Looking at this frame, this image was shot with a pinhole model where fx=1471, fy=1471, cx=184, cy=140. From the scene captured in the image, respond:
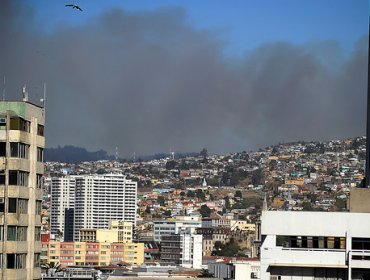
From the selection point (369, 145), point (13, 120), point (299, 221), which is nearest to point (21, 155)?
point (13, 120)

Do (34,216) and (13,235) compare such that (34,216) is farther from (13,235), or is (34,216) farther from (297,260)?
(297,260)

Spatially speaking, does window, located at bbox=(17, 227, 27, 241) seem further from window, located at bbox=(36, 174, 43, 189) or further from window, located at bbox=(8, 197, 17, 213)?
window, located at bbox=(36, 174, 43, 189)

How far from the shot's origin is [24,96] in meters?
29.6

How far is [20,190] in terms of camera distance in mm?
27641

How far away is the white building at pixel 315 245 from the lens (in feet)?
81.9

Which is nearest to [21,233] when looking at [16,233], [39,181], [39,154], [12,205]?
[16,233]

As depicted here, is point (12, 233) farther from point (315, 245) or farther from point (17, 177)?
point (315, 245)

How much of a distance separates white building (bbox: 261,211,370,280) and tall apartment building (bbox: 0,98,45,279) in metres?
5.02

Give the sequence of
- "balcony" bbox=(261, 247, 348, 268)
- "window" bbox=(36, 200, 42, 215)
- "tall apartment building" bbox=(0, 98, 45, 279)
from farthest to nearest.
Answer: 1. "window" bbox=(36, 200, 42, 215)
2. "tall apartment building" bbox=(0, 98, 45, 279)
3. "balcony" bbox=(261, 247, 348, 268)

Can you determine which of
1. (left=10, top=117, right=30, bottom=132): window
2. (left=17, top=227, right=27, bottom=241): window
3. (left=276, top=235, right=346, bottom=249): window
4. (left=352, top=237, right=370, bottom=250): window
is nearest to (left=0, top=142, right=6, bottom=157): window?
(left=10, top=117, right=30, bottom=132): window

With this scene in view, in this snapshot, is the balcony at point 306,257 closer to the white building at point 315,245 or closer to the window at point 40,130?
the white building at point 315,245

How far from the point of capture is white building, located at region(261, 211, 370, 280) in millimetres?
24969

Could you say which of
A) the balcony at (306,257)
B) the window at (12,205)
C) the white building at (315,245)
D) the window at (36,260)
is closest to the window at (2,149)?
the window at (12,205)

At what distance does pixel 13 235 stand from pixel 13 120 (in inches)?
85.3
